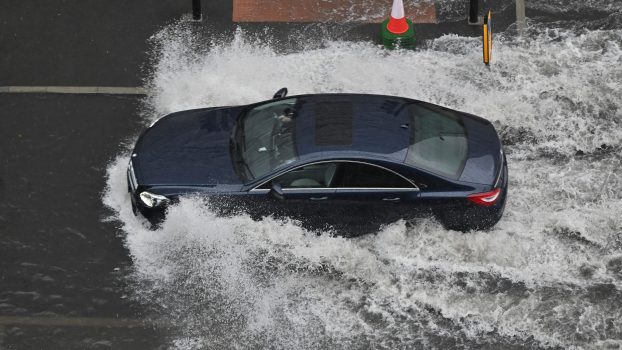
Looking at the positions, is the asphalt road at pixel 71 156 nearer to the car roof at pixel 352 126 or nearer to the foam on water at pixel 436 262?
the foam on water at pixel 436 262

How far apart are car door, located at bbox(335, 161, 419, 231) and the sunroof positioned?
35 centimetres

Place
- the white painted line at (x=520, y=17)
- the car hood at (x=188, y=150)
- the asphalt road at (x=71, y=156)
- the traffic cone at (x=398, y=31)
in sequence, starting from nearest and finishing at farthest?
the asphalt road at (x=71, y=156), the car hood at (x=188, y=150), the traffic cone at (x=398, y=31), the white painted line at (x=520, y=17)

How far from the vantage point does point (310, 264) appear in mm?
10703

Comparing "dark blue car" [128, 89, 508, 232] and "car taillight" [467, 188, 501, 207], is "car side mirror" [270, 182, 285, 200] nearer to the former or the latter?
"dark blue car" [128, 89, 508, 232]

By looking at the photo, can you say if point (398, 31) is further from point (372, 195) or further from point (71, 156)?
point (71, 156)

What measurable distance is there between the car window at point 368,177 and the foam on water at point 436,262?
→ 2.02ft

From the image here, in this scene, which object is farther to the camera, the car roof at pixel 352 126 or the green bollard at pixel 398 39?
the green bollard at pixel 398 39

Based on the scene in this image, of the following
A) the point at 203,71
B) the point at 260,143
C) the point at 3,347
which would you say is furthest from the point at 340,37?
the point at 3,347

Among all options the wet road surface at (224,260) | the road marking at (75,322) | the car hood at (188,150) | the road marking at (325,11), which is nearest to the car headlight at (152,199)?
the car hood at (188,150)

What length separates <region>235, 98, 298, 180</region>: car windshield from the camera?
10.5 m

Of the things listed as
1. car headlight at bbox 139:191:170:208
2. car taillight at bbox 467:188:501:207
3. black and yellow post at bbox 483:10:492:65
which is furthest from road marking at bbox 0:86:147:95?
car taillight at bbox 467:188:501:207

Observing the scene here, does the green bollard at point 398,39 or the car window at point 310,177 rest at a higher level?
the green bollard at point 398,39

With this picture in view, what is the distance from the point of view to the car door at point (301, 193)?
10367 millimetres

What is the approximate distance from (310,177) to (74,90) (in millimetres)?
4385
